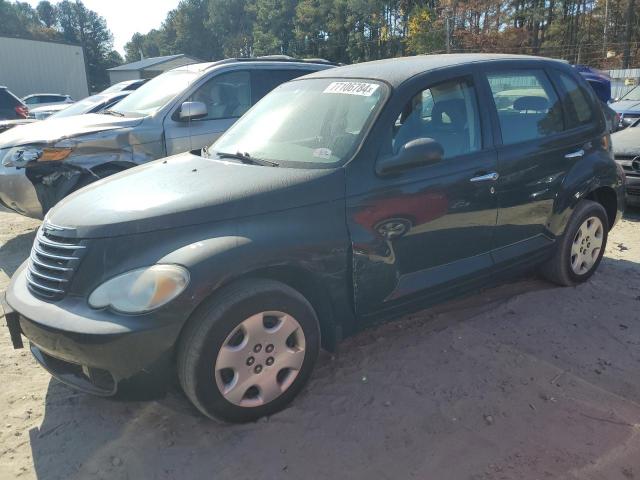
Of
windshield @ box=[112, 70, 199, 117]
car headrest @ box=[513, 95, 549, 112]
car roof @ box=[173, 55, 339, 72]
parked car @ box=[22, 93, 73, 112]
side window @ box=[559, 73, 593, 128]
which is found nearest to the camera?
car headrest @ box=[513, 95, 549, 112]

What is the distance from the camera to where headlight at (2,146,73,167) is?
5.44 m

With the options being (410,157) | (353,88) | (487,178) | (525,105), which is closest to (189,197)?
(410,157)

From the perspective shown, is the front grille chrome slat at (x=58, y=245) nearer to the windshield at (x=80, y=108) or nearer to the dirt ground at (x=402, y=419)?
the dirt ground at (x=402, y=419)

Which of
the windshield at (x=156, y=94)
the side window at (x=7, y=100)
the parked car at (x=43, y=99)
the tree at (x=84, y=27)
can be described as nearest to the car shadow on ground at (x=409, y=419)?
the windshield at (x=156, y=94)

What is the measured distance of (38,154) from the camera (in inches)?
215

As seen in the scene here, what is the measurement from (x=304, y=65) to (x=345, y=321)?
4.87 m

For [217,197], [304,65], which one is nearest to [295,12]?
[304,65]

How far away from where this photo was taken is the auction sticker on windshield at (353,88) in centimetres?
336

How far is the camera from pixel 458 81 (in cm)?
359

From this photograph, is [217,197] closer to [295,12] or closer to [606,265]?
[606,265]

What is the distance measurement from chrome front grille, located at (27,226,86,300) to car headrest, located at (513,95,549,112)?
3001 millimetres

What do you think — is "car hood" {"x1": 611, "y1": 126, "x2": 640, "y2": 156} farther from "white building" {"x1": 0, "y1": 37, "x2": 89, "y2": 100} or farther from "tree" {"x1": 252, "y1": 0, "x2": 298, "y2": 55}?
"tree" {"x1": 252, "y1": 0, "x2": 298, "y2": 55}

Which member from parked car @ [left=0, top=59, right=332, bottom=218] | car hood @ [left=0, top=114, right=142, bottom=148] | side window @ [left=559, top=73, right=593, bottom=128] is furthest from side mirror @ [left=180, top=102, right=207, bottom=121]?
side window @ [left=559, top=73, right=593, bottom=128]

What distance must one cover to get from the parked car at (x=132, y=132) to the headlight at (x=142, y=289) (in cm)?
344
